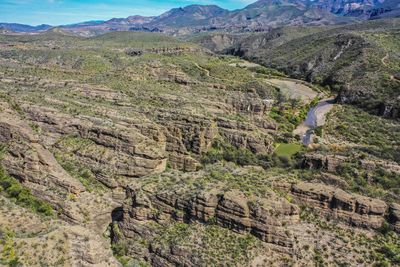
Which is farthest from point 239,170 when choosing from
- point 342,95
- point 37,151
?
point 342,95

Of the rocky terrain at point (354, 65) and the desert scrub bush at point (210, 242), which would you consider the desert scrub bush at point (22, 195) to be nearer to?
the desert scrub bush at point (210, 242)

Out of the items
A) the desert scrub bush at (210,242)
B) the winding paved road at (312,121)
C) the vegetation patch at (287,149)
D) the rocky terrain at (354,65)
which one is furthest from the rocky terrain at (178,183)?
the rocky terrain at (354,65)

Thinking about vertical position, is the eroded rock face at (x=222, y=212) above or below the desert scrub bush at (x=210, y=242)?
above

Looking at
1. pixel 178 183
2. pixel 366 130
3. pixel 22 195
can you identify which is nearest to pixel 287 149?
pixel 366 130

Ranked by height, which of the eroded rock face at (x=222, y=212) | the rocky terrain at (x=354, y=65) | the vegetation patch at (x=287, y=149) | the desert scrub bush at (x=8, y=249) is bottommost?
the vegetation patch at (x=287, y=149)

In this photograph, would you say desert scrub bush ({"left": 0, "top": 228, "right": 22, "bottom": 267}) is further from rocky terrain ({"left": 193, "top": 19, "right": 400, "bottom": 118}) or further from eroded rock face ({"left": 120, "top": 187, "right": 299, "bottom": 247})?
rocky terrain ({"left": 193, "top": 19, "right": 400, "bottom": 118})

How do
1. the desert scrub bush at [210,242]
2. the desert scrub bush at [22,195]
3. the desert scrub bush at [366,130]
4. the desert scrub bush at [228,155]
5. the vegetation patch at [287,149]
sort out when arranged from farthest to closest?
1. the desert scrub bush at [366,130]
2. the vegetation patch at [287,149]
3. the desert scrub bush at [228,155]
4. the desert scrub bush at [22,195]
5. the desert scrub bush at [210,242]

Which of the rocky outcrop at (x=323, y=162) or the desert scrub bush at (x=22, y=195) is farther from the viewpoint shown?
the rocky outcrop at (x=323, y=162)
